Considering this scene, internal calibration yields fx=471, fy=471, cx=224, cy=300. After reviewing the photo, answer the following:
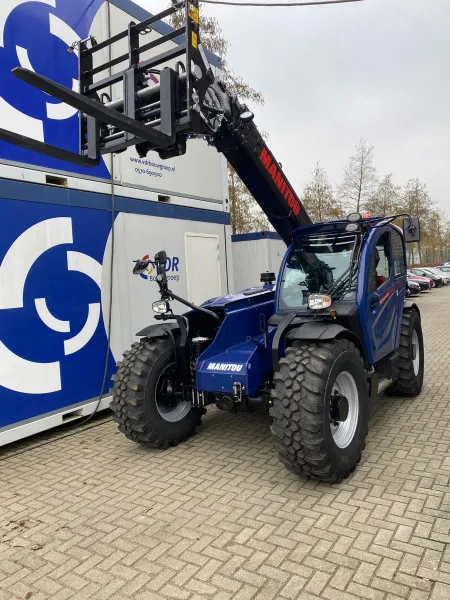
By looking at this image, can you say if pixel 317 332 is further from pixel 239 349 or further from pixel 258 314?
pixel 258 314

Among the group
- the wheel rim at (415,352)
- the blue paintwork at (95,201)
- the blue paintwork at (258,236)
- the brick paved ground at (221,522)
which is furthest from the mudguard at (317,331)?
the blue paintwork at (258,236)

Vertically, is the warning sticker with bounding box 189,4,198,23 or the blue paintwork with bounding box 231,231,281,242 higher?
the warning sticker with bounding box 189,4,198,23

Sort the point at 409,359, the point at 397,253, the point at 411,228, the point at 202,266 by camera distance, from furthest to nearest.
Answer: the point at 202,266, the point at 409,359, the point at 397,253, the point at 411,228

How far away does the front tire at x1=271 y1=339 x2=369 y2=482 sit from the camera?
3713mm

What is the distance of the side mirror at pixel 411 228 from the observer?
554 centimetres

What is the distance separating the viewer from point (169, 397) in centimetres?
504

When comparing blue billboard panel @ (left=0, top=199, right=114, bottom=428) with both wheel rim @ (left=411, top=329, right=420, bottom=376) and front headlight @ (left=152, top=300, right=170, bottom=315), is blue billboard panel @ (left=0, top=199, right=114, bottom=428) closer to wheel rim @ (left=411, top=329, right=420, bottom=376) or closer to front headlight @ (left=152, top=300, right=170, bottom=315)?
front headlight @ (left=152, top=300, right=170, bottom=315)

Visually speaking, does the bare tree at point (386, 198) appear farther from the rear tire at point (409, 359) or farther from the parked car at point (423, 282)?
the rear tire at point (409, 359)

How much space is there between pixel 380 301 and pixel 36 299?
150 inches

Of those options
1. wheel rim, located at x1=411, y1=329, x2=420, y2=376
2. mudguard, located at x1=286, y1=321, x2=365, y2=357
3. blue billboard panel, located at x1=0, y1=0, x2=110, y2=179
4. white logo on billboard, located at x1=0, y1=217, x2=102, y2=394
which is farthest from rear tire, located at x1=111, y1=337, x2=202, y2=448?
wheel rim, located at x1=411, y1=329, x2=420, y2=376

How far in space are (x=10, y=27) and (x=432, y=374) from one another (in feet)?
24.7

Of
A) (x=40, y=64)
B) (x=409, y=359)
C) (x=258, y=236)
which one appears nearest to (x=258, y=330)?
(x=409, y=359)

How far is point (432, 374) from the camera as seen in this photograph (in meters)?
7.69

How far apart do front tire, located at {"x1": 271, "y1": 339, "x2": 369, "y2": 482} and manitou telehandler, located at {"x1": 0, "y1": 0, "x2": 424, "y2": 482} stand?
0.01 m
